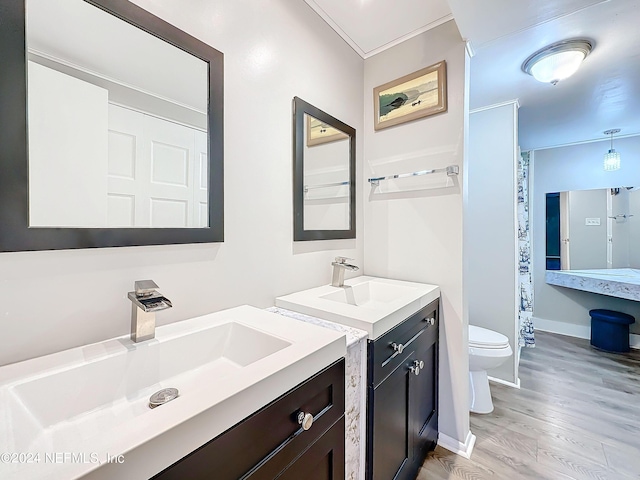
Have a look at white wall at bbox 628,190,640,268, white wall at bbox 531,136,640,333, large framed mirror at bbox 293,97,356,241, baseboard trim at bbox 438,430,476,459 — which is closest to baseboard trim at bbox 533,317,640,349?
white wall at bbox 531,136,640,333

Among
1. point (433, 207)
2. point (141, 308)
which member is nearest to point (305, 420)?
point (141, 308)

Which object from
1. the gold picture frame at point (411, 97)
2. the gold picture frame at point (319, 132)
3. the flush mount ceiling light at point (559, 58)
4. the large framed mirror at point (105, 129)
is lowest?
the large framed mirror at point (105, 129)

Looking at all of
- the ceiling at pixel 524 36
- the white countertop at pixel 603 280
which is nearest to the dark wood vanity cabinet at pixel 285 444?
the ceiling at pixel 524 36

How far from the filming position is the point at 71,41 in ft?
2.61

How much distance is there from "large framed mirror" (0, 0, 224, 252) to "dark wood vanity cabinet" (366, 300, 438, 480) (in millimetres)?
820

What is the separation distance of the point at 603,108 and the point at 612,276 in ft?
6.02

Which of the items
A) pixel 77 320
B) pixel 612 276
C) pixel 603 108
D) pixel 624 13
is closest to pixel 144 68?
pixel 77 320

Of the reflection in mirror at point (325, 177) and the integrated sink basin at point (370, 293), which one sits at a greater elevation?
the reflection in mirror at point (325, 177)

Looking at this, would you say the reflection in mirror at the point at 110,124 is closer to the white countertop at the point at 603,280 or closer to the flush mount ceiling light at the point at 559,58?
the flush mount ceiling light at the point at 559,58

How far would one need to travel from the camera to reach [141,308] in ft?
2.57

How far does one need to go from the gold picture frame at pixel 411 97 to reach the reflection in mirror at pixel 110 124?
115 cm

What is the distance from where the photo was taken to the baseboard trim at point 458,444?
1583 millimetres

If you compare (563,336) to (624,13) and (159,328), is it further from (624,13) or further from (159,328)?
(159,328)

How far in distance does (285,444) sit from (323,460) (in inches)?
8.3
